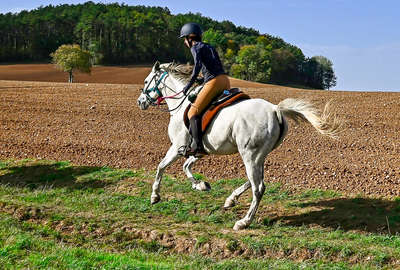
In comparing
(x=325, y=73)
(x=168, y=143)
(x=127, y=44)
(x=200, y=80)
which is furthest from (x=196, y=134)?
(x=325, y=73)

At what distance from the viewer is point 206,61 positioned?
26.7 feet

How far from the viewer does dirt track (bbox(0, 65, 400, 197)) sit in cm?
1076

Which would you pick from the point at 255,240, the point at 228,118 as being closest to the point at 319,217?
the point at 255,240

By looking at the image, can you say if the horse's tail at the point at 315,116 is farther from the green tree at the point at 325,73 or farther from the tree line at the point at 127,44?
the green tree at the point at 325,73

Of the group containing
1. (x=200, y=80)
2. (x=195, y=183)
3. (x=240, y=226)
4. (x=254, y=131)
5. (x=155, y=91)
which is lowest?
(x=240, y=226)

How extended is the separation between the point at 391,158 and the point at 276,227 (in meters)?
5.97

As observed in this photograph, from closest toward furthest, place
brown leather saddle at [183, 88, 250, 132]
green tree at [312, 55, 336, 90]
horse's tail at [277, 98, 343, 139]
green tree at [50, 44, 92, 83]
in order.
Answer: horse's tail at [277, 98, 343, 139] < brown leather saddle at [183, 88, 250, 132] < green tree at [50, 44, 92, 83] < green tree at [312, 55, 336, 90]

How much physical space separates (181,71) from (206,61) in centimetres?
121

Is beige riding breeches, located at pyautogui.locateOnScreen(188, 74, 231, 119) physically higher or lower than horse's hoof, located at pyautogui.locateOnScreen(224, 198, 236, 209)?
higher

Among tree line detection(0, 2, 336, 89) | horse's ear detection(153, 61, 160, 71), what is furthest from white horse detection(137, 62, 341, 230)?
tree line detection(0, 2, 336, 89)

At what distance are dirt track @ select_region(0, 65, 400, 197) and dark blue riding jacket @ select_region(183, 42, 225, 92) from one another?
2100 mm

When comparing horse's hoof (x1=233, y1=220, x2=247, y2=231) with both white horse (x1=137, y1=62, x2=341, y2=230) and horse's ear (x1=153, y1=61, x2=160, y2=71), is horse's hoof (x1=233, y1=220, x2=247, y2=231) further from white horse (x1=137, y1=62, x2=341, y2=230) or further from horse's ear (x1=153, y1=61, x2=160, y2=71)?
horse's ear (x1=153, y1=61, x2=160, y2=71)

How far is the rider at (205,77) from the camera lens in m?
8.04

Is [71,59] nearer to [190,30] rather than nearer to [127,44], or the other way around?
[127,44]
